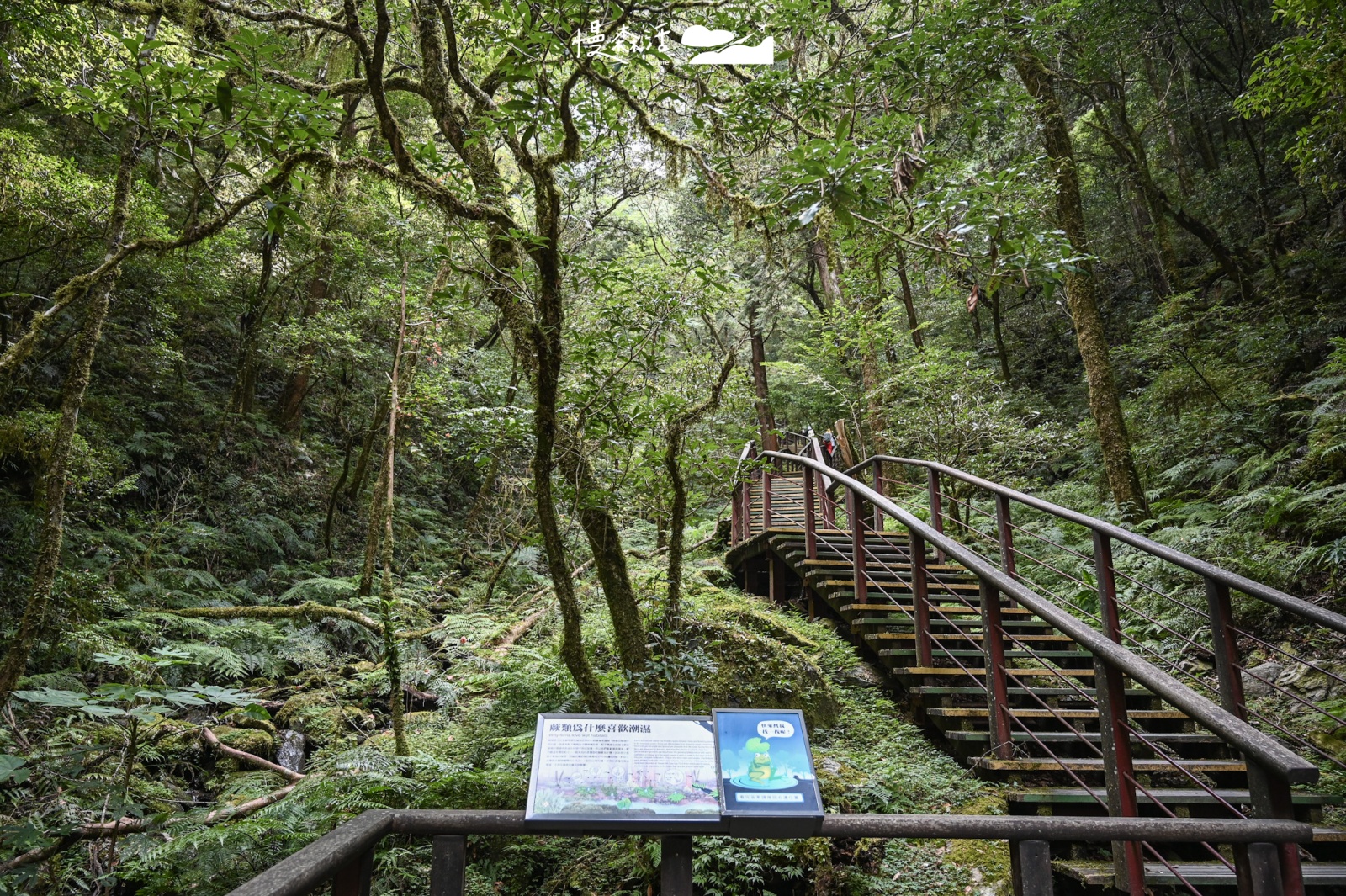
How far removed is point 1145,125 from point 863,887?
56.6ft

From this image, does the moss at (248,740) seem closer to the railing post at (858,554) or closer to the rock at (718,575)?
the rock at (718,575)

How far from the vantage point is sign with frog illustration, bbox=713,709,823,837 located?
1.92 m

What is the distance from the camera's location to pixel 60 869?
358 centimetres

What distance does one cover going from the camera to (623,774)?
2.03 meters

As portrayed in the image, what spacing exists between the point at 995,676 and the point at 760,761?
2619 mm

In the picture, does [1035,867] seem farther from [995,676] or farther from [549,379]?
[549,379]

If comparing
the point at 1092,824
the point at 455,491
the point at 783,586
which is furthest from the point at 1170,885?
the point at 455,491

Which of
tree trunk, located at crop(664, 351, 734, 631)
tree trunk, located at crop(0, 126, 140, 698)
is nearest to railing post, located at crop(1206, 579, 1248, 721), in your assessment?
tree trunk, located at crop(664, 351, 734, 631)

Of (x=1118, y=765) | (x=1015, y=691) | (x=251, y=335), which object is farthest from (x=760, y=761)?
(x=251, y=335)

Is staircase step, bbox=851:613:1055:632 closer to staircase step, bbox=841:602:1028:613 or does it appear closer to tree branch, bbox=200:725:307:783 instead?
staircase step, bbox=841:602:1028:613

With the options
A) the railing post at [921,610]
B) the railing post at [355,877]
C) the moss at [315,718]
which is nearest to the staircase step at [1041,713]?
the railing post at [921,610]

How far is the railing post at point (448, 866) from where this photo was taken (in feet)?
6.30

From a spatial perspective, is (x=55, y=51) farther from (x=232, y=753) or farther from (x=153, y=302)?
(x=232, y=753)

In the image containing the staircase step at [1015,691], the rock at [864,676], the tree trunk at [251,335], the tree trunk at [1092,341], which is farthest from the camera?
the tree trunk at [251,335]
